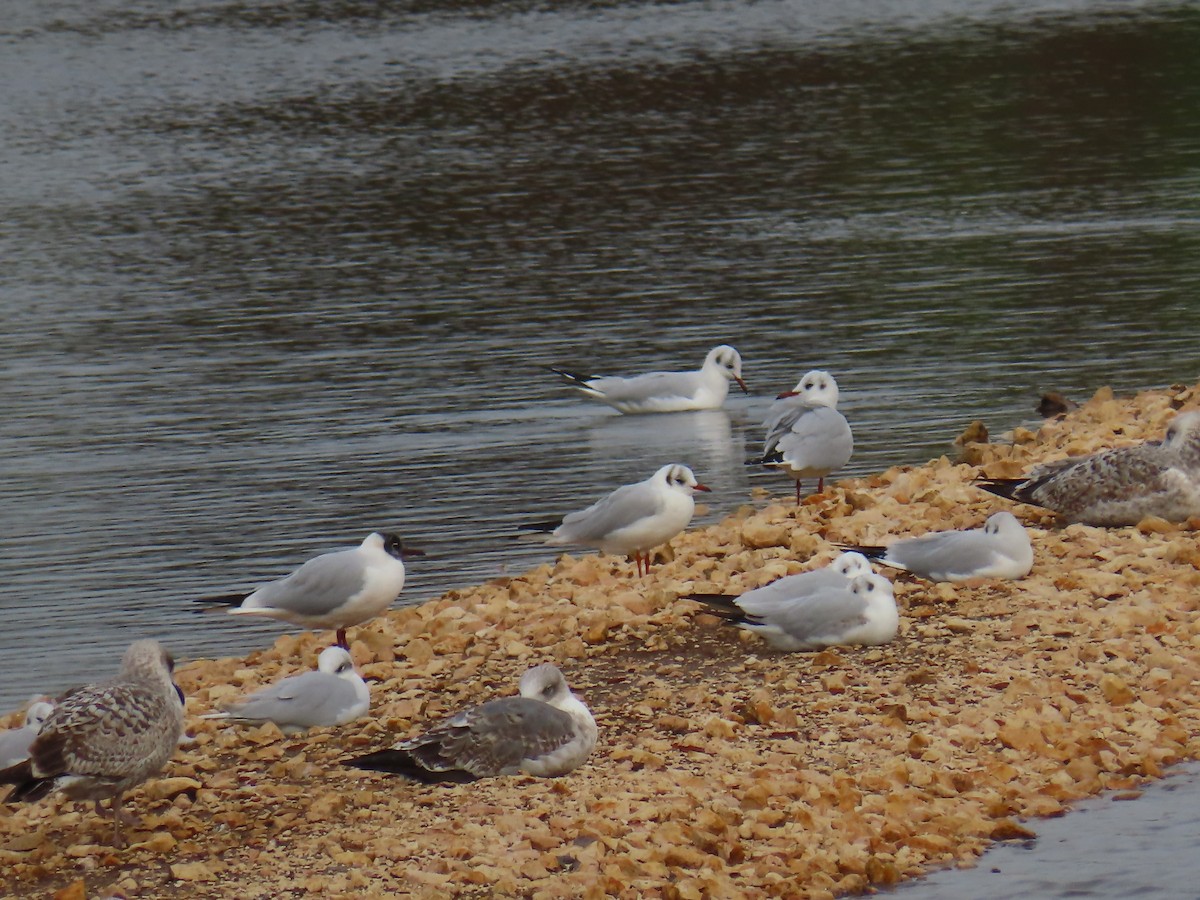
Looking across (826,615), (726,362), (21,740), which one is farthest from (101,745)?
(726,362)

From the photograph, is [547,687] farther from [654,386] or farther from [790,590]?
[654,386]

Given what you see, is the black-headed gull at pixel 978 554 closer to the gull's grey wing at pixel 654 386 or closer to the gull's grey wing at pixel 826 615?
the gull's grey wing at pixel 826 615

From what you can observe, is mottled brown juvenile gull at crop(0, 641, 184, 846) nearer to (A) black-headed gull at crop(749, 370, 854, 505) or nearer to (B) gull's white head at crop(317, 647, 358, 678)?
(B) gull's white head at crop(317, 647, 358, 678)

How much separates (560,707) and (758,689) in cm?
118

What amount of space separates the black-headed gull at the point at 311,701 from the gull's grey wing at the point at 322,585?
1160 mm

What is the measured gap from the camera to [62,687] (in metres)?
11.7

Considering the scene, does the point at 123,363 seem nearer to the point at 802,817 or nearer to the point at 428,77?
the point at 802,817

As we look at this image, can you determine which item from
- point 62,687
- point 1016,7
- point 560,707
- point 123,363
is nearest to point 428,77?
point 1016,7

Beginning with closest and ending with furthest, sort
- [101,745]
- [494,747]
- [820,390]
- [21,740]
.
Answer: [101,745], [494,747], [21,740], [820,390]

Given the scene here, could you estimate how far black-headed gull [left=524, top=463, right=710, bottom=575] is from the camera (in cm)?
1170

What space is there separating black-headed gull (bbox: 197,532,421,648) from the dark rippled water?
1.72 metres

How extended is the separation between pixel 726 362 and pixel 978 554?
8.25 metres

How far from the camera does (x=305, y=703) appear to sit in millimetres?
9430

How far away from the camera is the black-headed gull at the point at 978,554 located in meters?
10.6
